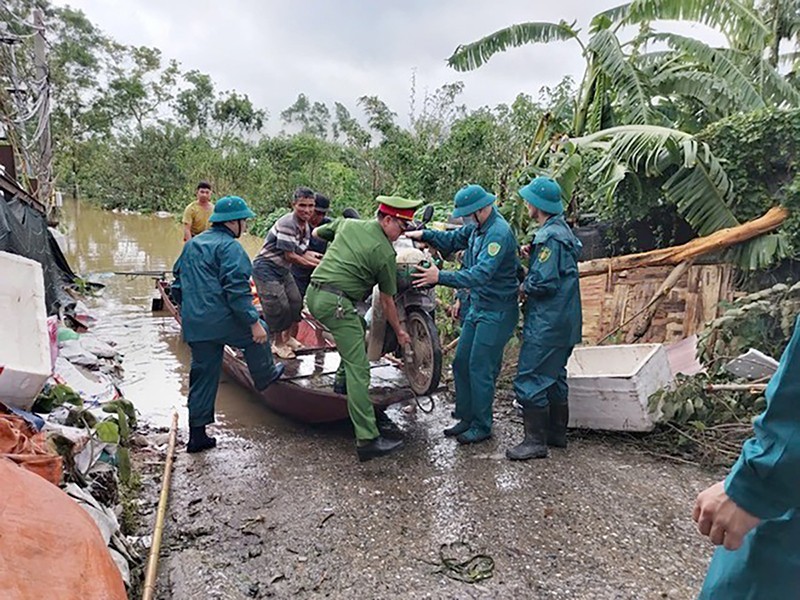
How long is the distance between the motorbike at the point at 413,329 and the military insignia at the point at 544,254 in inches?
35.4

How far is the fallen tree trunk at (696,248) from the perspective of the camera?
5496mm

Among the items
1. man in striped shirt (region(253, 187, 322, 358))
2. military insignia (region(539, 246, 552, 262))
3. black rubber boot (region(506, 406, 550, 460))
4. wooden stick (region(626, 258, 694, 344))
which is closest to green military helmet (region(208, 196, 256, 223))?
man in striped shirt (region(253, 187, 322, 358))

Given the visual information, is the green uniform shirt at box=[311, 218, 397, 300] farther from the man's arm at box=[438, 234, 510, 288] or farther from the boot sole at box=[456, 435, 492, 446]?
the boot sole at box=[456, 435, 492, 446]

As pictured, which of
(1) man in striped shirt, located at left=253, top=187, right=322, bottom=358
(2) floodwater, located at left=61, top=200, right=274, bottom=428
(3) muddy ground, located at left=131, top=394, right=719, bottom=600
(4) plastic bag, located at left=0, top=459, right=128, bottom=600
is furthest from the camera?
(2) floodwater, located at left=61, top=200, right=274, bottom=428

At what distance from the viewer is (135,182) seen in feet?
95.7

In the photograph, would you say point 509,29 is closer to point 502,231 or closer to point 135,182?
point 502,231

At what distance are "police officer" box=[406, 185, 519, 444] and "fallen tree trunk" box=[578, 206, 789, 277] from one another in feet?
7.96

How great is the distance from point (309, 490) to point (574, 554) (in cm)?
174

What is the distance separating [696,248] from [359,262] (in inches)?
148

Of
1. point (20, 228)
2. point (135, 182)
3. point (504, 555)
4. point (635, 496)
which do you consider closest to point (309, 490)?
point (504, 555)

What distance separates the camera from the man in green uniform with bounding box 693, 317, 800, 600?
1.18 m

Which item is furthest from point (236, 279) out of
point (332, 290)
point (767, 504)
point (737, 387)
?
point (737, 387)

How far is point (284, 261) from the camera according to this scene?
5.46 m

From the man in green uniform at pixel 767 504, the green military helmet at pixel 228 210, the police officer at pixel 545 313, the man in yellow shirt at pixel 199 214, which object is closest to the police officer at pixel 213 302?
the green military helmet at pixel 228 210
